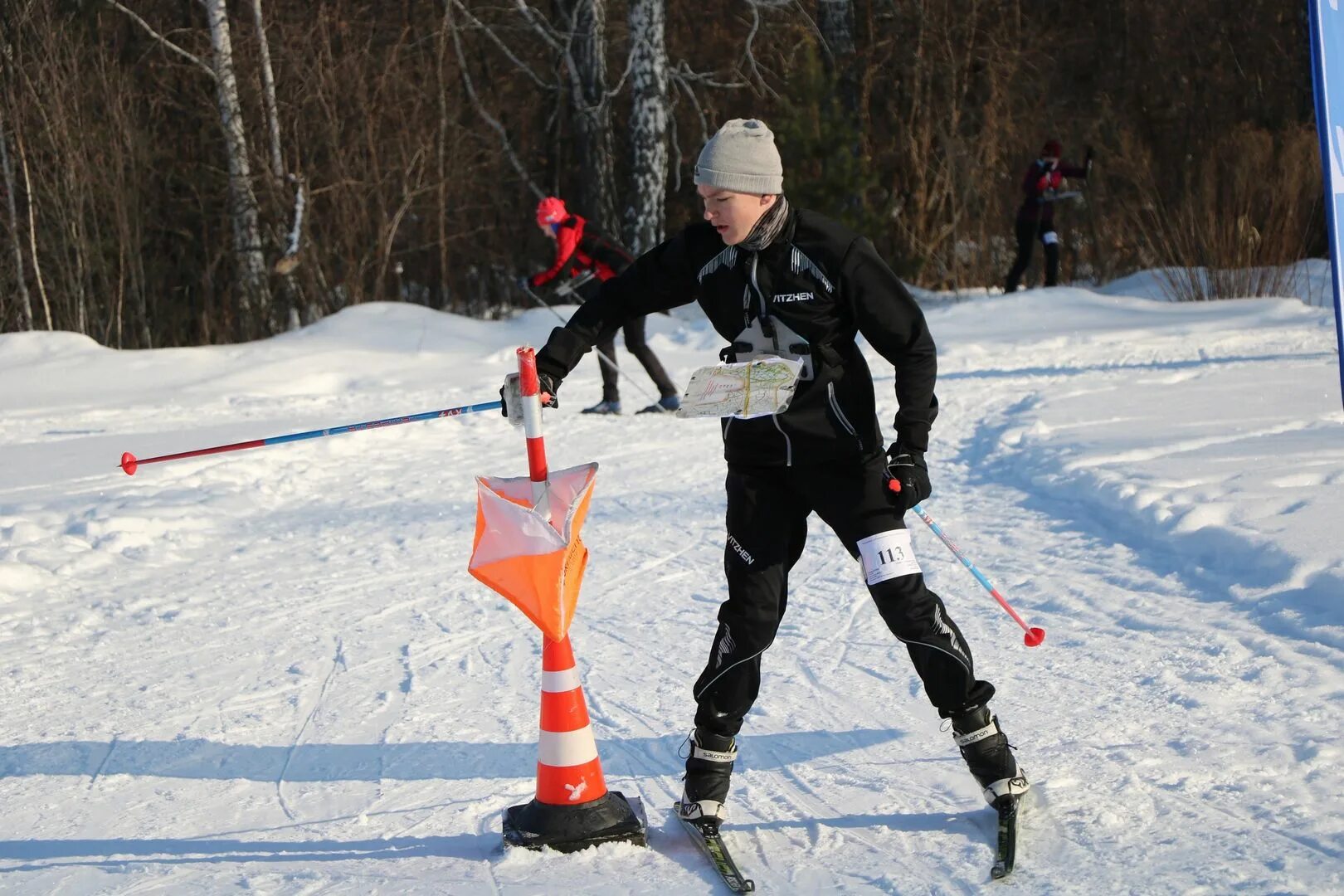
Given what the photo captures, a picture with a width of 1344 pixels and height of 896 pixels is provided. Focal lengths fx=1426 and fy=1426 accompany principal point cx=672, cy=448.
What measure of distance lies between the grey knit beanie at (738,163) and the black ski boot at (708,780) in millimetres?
1324

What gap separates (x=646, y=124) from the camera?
57.0 ft

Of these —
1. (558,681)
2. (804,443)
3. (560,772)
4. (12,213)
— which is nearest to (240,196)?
(12,213)

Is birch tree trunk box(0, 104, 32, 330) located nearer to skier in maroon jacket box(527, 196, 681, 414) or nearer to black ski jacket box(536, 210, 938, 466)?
skier in maroon jacket box(527, 196, 681, 414)

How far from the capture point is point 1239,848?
3152 mm

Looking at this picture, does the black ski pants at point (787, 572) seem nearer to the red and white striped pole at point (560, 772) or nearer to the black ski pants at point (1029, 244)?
the red and white striped pole at point (560, 772)

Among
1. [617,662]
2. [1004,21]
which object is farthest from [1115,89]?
[617,662]

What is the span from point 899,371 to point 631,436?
660 centimetres

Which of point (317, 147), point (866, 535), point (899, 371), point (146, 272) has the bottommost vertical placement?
point (866, 535)

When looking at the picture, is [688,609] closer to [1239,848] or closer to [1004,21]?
[1239,848]

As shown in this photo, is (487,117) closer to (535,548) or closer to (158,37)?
(158,37)

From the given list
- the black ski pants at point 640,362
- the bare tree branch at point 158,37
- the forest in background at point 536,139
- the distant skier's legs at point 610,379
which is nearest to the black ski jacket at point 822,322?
the black ski pants at point 640,362

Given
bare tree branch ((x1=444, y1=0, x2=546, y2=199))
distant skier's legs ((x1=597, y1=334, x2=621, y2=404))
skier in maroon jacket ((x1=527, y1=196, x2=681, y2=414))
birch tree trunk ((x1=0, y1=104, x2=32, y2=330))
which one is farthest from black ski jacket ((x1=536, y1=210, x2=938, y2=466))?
bare tree branch ((x1=444, y1=0, x2=546, y2=199))

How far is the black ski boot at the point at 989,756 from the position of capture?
337 centimetres

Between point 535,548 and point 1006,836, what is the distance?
1.27 metres
